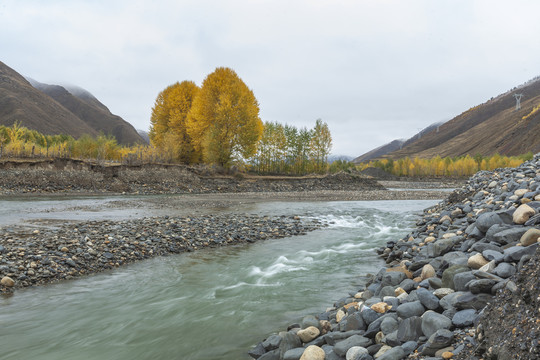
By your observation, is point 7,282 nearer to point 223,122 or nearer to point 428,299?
point 428,299

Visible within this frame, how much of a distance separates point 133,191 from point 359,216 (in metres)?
24.6

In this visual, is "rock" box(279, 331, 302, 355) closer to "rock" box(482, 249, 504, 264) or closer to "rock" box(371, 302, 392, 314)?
"rock" box(371, 302, 392, 314)

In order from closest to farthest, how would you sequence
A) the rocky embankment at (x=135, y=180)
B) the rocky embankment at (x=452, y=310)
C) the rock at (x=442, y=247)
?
1. the rocky embankment at (x=452, y=310)
2. the rock at (x=442, y=247)
3. the rocky embankment at (x=135, y=180)

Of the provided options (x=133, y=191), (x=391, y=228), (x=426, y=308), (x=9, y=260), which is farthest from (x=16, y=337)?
(x=133, y=191)

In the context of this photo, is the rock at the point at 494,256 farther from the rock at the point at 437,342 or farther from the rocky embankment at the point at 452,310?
the rock at the point at 437,342

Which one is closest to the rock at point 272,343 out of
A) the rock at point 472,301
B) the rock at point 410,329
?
the rock at point 410,329

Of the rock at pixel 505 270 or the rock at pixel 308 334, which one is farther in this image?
the rock at pixel 308 334

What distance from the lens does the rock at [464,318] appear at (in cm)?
350

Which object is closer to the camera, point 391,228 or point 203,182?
point 391,228

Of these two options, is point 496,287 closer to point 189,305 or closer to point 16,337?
point 189,305

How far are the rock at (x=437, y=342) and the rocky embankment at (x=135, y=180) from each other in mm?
33330

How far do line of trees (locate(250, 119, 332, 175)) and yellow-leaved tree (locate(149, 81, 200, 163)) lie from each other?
13839 mm

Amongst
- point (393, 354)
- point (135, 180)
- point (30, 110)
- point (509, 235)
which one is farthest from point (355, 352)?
point (30, 110)

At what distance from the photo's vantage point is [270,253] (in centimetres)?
1030
